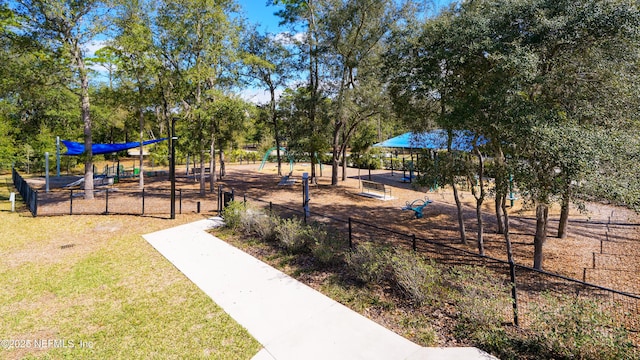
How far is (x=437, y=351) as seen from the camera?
14.5 feet

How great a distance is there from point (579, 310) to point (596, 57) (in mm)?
4588

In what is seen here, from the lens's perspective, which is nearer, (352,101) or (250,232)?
(250,232)

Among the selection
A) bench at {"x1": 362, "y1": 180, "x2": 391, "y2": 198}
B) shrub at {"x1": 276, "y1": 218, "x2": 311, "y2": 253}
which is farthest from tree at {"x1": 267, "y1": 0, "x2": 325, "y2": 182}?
shrub at {"x1": 276, "y1": 218, "x2": 311, "y2": 253}

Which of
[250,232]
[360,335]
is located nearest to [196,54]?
[250,232]

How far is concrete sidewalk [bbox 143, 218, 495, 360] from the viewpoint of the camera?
4445 mm

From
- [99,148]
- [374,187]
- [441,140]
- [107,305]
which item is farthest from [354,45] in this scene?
[99,148]

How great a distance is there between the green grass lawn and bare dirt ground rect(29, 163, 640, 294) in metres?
4.77

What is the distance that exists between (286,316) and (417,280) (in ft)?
8.53

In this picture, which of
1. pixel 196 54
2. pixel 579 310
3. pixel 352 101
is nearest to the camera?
pixel 579 310

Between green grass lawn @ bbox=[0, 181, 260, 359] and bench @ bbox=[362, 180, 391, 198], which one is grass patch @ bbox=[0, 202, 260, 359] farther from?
bench @ bbox=[362, 180, 391, 198]

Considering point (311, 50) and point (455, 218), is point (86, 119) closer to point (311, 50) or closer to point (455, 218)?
point (311, 50)

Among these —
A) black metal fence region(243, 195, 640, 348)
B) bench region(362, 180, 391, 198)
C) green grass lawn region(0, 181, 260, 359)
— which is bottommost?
green grass lawn region(0, 181, 260, 359)

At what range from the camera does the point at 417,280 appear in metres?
5.77

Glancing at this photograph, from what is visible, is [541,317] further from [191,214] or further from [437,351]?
[191,214]
